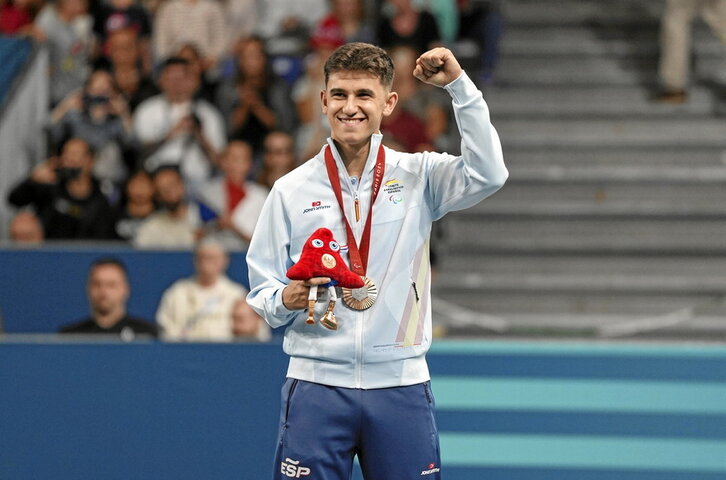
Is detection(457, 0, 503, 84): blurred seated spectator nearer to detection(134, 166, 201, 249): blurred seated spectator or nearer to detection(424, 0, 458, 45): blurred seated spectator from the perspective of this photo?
detection(424, 0, 458, 45): blurred seated spectator

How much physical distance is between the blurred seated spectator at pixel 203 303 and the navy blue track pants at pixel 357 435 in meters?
3.63

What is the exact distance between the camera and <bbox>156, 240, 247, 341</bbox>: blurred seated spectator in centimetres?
756

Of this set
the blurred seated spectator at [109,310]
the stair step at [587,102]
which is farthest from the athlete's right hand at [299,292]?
the stair step at [587,102]

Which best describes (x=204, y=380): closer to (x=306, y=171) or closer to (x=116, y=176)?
(x=306, y=171)

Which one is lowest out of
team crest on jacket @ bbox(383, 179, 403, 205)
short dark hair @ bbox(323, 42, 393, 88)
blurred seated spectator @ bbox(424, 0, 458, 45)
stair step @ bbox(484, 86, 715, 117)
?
team crest on jacket @ bbox(383, 179, 403, 205)

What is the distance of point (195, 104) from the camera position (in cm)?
1002

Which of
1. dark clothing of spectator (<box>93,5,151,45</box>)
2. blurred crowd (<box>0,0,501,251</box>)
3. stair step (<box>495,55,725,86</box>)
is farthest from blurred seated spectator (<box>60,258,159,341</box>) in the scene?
stair step (<box>495,55,725,86</box>)

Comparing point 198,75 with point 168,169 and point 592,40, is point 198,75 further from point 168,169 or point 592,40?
point 592,40

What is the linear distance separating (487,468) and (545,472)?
292mm

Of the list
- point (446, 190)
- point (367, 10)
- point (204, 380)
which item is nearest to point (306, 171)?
point (446, 190)

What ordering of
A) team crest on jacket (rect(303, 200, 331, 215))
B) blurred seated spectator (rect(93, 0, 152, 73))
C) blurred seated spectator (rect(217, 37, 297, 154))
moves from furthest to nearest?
1. blurred seated spectator (rect(93, 0, 152, 73))
2. blurred seated spectator (rect(217, 37, 297, 154))
3. team crest on jacket (rect(303, 200, 331, 215))

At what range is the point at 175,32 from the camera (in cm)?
1084

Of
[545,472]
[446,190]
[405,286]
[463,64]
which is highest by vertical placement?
[463,64]

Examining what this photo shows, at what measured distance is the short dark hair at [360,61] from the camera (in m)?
3.88
